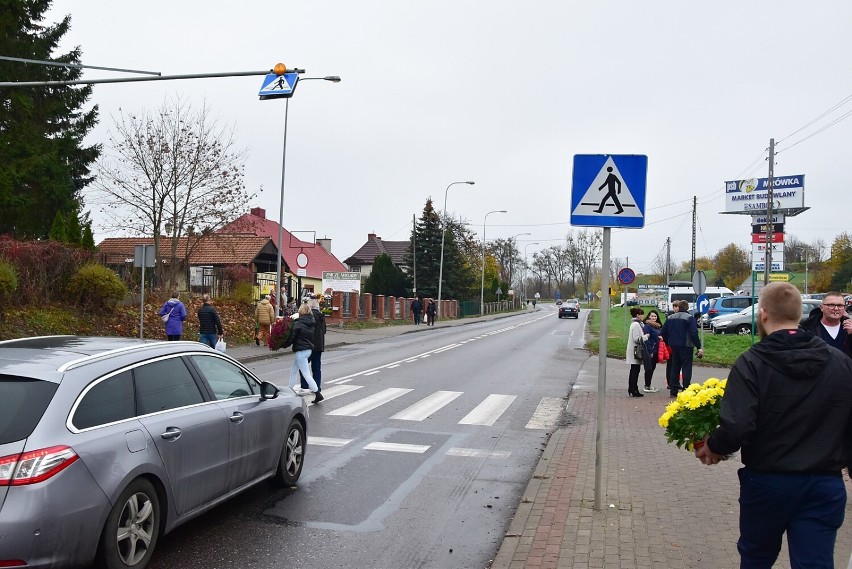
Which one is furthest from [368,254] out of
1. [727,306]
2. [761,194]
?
[727,306]

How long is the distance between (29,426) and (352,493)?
3.33 metres

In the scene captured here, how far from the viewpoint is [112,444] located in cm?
438

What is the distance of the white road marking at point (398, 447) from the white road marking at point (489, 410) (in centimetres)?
190

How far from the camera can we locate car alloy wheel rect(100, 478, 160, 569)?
4281 millimetres

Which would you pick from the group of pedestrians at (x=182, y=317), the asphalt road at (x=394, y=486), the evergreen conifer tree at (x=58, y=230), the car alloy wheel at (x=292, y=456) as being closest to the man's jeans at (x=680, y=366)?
the asphalt road at (x=394, y=486)

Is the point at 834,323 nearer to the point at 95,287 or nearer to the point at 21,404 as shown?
the point at 21,404

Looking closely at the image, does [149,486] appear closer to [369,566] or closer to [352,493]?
[369,566]

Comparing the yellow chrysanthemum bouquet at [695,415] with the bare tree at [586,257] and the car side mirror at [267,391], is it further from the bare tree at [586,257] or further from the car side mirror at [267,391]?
the bare tree at [586,257]

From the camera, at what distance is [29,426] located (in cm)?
409

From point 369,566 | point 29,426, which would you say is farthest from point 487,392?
point 29,426

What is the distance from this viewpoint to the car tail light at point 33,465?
12.7 feet

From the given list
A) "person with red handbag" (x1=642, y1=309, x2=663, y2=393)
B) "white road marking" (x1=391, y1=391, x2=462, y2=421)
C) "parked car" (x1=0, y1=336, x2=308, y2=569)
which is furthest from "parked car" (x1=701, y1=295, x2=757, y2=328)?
"parked car" (x1=0, y1=336, x2=308, y2=569)

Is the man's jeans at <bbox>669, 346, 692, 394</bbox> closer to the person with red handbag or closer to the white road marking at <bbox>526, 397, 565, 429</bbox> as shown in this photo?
the person with red handbag

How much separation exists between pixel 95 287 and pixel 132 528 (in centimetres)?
1758
